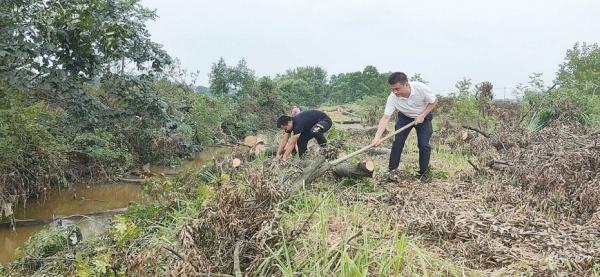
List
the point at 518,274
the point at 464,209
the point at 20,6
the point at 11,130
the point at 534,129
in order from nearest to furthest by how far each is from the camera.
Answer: the point at 518,274, the point at 464,209, the point at 11,130, the point at 20,6, the point at 534,129

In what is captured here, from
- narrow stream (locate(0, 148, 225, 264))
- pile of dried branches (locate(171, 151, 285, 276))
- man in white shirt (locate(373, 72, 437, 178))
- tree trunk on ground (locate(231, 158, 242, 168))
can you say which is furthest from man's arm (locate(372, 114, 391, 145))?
narrow stream (locate(0, 148, 225, 264))

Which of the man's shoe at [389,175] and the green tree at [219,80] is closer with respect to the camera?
the man's shoe at [389,175]

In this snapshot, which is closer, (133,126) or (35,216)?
(35,216)

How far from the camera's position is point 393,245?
291cm

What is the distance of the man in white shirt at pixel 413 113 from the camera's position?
208 inches

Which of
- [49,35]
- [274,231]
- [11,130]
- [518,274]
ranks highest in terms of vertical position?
[49,35]

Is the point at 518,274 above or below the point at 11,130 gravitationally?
below

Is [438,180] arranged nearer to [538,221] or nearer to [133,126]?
[538,221]

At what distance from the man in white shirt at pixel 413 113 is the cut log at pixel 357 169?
41 cm

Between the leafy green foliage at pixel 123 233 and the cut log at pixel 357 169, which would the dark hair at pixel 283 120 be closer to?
the cut log at pixel 357 169

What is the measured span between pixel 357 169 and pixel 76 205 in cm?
461

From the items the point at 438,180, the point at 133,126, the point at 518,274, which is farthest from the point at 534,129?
the point at 133,126

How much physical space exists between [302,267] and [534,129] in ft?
25.0

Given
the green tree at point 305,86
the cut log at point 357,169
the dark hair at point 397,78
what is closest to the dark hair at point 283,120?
the cut log at point 357,169
